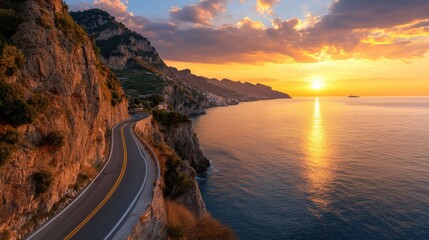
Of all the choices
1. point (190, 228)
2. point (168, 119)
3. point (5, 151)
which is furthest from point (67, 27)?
point (168, 119)

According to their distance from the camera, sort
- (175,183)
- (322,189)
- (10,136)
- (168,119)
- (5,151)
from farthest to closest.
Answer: (168,119), (322,189), (175,183), (10,136), (5,151)

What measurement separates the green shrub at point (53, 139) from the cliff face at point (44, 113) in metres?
0.06

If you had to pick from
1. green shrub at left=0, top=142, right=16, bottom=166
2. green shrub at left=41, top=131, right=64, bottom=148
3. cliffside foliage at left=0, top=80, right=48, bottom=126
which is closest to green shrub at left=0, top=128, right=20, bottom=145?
green shrub at left=0, top=142, right=16, bottom=166

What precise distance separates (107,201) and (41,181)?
17.2 feet

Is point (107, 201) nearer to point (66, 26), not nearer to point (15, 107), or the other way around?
point (15, 107)

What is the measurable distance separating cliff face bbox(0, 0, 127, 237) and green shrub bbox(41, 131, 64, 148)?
0.06 meters

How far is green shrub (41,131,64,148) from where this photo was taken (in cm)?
1966

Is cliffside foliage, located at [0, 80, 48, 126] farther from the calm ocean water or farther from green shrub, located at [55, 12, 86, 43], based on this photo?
the calm ocean water

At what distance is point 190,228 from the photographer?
83.9 ft

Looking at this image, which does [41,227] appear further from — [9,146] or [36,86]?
[36,86]

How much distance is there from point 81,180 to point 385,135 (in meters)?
105

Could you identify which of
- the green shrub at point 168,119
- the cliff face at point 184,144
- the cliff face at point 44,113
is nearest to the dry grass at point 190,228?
→ the cliff face at point 44,113

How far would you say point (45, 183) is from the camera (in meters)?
18.6

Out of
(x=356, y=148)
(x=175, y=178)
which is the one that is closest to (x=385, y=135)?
(x=356, y=148)
